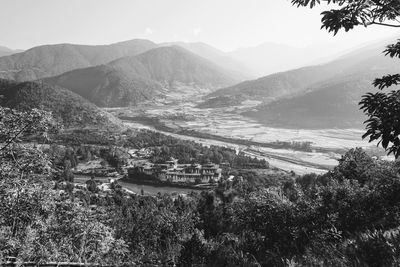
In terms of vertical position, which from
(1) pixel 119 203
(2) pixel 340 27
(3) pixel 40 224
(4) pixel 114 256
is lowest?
(1) pixel 119 203

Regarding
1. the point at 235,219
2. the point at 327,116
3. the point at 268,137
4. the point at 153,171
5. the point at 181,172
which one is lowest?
the point at 181,172

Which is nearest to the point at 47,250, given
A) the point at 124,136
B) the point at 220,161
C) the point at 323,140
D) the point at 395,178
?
the point at 395,178

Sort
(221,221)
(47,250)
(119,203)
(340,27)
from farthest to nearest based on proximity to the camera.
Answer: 1. (119,203)
2. (221,221)
3. (47,250)
4. (340,27)

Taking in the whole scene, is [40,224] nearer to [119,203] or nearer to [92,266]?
[92,266]

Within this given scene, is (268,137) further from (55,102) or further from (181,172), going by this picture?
(55,102)

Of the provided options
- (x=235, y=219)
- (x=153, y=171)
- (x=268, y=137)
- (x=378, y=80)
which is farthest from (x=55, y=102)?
(x=378, y=80)

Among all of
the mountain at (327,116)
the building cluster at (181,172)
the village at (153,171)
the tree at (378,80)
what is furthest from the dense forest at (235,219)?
the mountain at (327,116)
